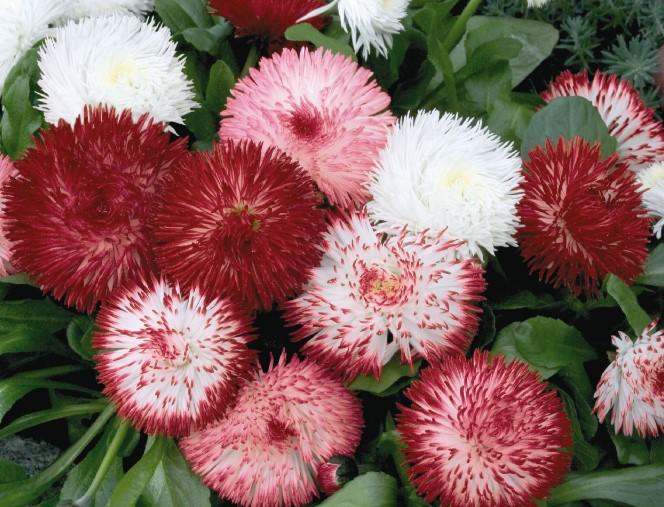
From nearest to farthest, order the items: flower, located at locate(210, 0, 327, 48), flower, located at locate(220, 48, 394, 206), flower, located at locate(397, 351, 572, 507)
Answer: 1. flower, located at locate(397, 351, 572, 507)
2. flower, located at locate(220, 48, 394, 206)
3. flower, located at locate(210, 0, 327, 48)

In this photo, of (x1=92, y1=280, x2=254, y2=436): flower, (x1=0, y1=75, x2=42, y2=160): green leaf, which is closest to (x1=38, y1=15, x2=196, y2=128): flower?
(x1=0, y1=75, x2=42, y2=160): green leaf

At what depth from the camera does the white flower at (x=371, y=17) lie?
70 cm

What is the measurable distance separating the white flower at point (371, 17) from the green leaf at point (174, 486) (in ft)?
1.44

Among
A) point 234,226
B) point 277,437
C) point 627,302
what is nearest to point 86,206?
point 234,226

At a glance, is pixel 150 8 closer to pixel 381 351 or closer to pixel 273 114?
pixel 273 114

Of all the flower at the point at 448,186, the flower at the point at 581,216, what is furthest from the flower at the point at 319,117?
the flower at the point at 581,216

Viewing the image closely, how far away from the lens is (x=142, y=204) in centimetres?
62

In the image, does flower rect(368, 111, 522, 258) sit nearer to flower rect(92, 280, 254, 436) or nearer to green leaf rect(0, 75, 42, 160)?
flower rect(92, 280, 254, 436)

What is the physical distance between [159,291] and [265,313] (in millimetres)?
123

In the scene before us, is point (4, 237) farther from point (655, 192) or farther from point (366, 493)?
point (655, 192)

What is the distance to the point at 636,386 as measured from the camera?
0.62 meters

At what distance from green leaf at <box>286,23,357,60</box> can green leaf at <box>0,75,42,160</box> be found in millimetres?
289

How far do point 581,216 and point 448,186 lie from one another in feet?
0.38

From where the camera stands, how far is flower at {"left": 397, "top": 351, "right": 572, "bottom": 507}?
55cm
